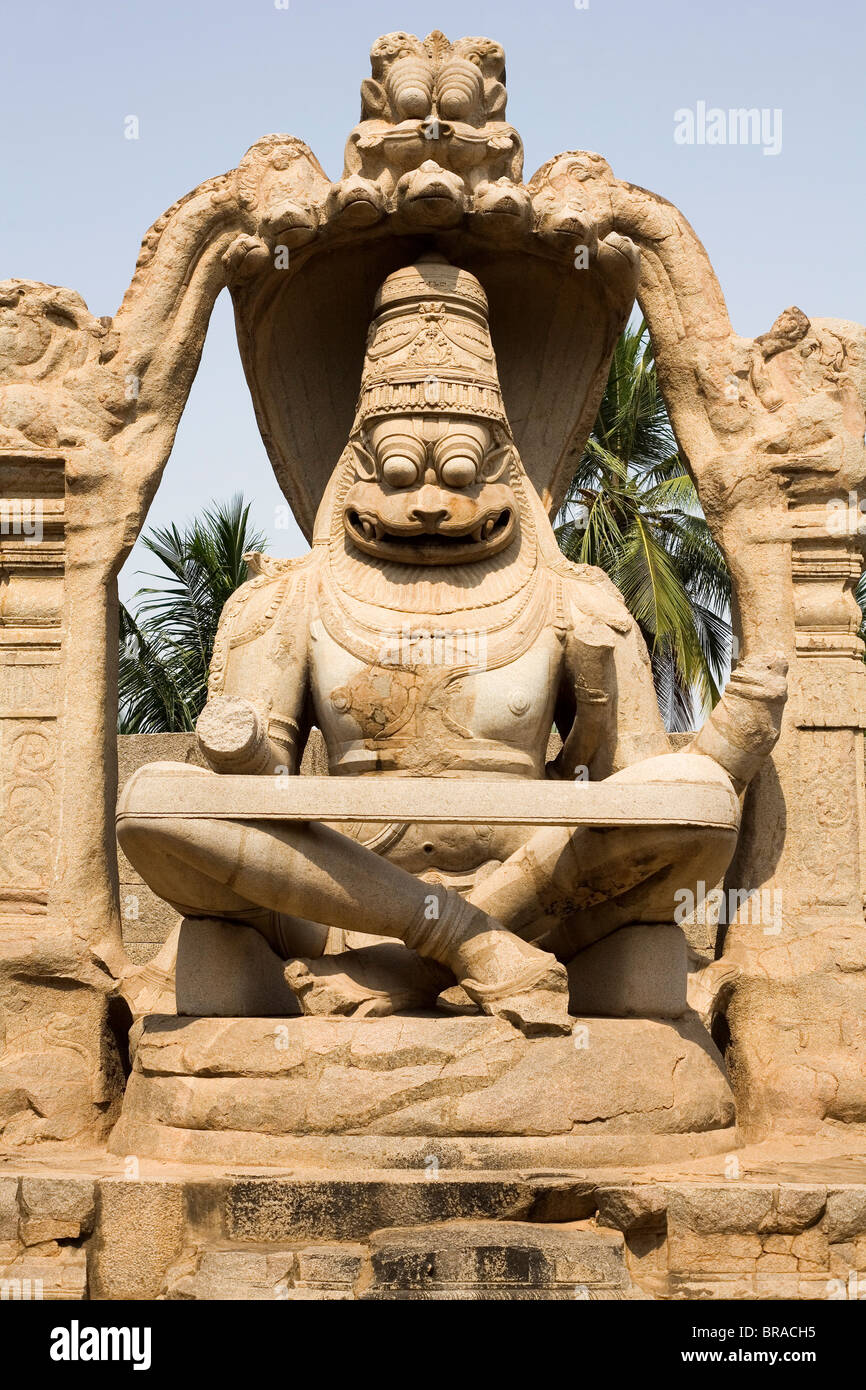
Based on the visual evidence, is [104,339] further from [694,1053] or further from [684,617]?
[684,617]

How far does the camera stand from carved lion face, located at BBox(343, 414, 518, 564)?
6.95 metres

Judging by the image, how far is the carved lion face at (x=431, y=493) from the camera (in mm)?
6953

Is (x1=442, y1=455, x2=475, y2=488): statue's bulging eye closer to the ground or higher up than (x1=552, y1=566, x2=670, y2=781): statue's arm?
higher up

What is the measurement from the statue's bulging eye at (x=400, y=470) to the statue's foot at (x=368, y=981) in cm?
186

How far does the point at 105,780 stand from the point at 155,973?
0.96m

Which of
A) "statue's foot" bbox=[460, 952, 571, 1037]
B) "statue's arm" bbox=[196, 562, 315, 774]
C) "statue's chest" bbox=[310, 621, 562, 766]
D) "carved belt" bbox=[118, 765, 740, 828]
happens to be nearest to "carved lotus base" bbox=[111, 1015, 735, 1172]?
"statue's foot" bbox=[460, 952, 571, 1037]

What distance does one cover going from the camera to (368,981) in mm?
6105

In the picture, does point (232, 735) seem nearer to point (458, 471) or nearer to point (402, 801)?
point (402, 801)

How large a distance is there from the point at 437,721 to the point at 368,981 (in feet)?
3.80

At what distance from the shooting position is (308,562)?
7.26m

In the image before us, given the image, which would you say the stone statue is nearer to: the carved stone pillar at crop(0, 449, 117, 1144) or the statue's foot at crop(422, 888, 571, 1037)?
the statue's foot at crop(422, 888, 571, 1037)

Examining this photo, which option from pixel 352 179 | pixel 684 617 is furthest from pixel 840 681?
pixel 684 617

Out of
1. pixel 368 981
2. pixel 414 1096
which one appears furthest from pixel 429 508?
pixel 414 1096

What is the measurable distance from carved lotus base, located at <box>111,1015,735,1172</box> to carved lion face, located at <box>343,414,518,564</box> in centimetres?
212
